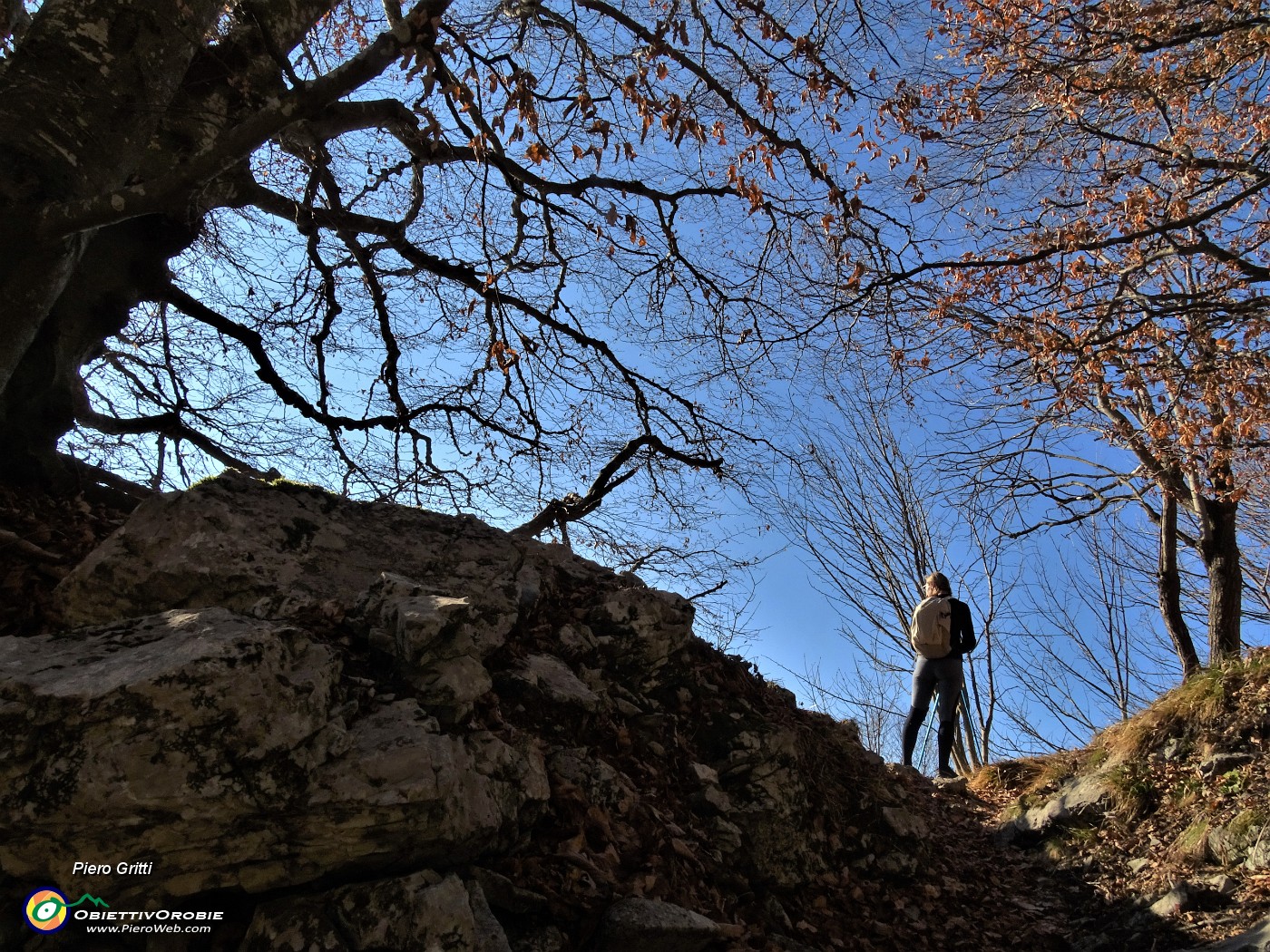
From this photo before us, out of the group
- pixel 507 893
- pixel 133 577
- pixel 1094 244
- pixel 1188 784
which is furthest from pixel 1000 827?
pixel 133 577

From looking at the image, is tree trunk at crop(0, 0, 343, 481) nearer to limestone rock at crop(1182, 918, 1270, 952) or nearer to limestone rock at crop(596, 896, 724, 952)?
limestone rock at crop(596, 896, 724, 952)

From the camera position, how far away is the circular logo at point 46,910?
1.91m

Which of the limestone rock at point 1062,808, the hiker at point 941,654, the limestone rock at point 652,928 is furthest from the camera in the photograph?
the hiker at point 941,654

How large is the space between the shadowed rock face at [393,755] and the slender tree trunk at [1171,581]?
15.5 ft

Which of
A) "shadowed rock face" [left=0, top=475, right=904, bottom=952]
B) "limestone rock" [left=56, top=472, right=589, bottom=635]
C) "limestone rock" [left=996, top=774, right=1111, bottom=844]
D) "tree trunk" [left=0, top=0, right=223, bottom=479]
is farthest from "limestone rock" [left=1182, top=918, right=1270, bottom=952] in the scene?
"tree trunk" [left=0, top=0, right=223, bottom=479]

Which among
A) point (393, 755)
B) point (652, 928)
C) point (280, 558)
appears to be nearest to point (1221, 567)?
point (652, 928)

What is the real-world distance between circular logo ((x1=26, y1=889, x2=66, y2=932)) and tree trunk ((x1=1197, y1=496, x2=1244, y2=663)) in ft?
28.5

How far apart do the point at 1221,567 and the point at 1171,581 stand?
22.5 inches

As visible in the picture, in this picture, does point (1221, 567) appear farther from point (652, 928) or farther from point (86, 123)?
point (86, 123)

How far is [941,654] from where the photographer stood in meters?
7.00

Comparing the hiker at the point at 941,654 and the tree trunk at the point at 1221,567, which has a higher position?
the tree trunk at the point at 1221,567

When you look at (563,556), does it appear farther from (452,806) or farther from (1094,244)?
(1094,244)

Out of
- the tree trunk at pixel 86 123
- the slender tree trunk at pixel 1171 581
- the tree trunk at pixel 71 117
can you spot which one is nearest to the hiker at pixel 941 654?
the slender tree trunk at pixel 1171 581

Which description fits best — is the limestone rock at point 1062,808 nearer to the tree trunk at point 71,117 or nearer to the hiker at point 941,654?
the hiker at point 941,654
